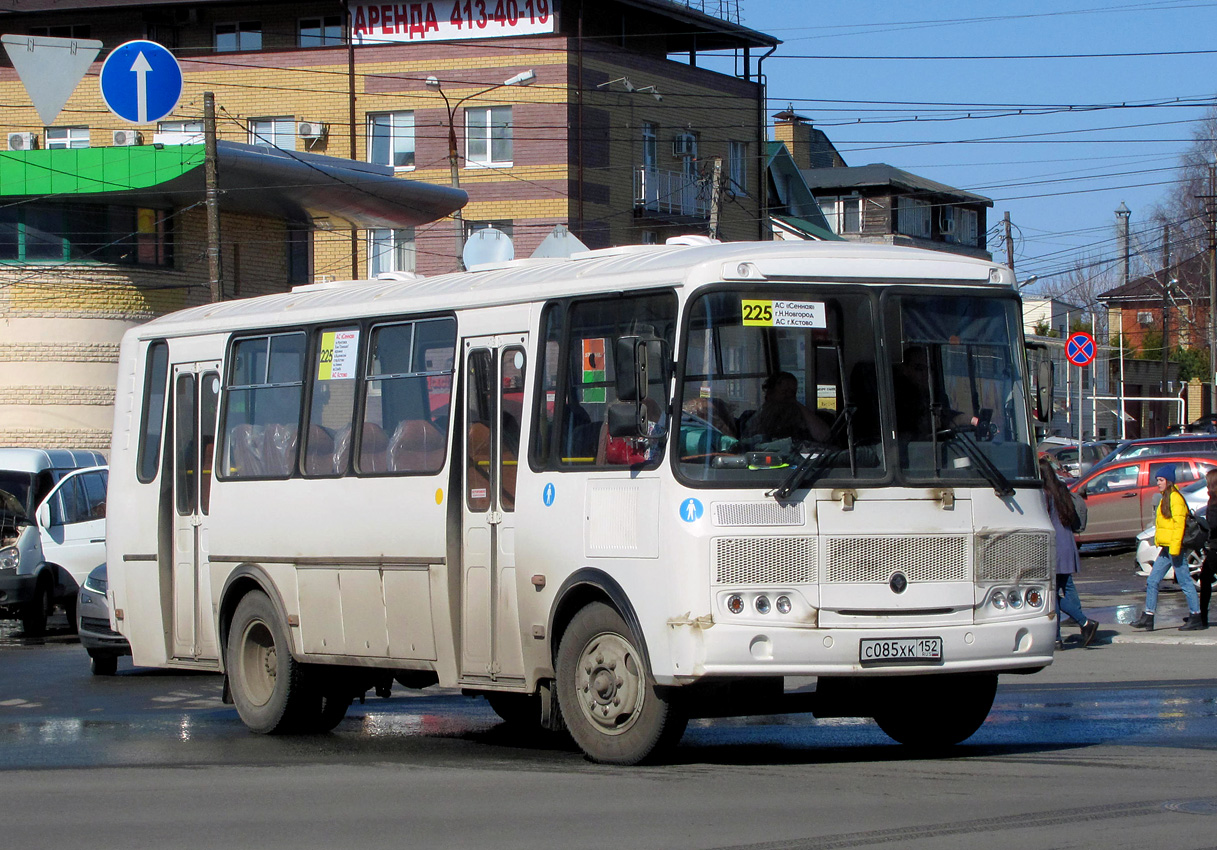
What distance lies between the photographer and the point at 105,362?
37156 mm

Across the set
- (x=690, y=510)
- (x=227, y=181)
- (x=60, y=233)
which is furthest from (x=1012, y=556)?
(x=60, y=233)

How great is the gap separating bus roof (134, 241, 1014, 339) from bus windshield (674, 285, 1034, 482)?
0.12 meters

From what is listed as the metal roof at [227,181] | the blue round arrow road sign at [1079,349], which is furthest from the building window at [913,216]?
the blue round arrow road sign at [1079,349]

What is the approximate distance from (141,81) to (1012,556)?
18688mm

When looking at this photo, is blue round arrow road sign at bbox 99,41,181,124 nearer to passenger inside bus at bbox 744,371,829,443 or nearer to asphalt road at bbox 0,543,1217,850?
asphalt road at bbox 0,543,1217,850

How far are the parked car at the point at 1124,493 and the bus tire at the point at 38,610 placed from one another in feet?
53.6

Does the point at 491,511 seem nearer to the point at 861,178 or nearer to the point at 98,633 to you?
the point at 98,633

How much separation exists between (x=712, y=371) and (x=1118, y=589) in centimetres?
1729

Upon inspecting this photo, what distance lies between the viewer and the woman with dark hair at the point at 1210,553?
60.8ft

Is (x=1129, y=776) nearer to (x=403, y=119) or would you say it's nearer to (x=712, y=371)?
(x=712, y=371)

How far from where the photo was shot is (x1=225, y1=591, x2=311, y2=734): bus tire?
1194 centimetres

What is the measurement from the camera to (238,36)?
51781 mm

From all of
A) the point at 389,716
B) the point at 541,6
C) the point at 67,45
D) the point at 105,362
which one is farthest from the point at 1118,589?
the point at 541,6

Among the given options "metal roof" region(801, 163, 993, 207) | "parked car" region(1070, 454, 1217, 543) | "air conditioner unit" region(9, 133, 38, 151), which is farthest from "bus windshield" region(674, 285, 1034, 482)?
"metal roof" region(801, 163, 993, 207)
